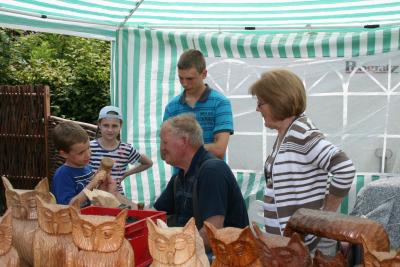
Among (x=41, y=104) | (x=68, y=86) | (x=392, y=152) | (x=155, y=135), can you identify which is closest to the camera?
(x=392, y=152)

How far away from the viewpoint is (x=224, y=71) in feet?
13.5

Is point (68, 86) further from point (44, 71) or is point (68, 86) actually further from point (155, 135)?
point (155, 135)

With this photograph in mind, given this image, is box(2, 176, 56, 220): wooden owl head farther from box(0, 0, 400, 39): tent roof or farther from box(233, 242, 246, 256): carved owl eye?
Answer: box(0, 0, 400, 39): tent roof

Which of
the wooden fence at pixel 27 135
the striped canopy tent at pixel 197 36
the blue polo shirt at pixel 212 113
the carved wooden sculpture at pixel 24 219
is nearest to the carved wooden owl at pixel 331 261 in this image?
the carved wooden sculpture at pixel 24 219

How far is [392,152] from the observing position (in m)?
3.72

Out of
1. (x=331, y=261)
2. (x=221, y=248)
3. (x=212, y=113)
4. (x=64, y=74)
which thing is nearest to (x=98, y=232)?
(x=221, y=248)

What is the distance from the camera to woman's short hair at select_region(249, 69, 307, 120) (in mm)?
2002

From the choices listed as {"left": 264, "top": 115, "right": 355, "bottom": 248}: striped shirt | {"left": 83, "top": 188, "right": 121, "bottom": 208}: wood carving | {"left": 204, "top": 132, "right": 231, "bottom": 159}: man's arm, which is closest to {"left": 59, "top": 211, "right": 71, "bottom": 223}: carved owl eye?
{"left": 83, "top": 188, "right": 121, "bottom": 208}: wood carving

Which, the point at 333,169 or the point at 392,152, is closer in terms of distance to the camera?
the point at 333,169

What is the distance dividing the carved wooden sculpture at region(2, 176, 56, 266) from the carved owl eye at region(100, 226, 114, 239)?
0.32 metres

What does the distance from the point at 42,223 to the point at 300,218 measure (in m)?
0.66

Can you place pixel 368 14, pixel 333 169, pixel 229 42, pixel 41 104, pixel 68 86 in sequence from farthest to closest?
1. pixel 68 86
2. pixel 41 104
3. pixel 229 42
4. pixel 368 14
5. pixel 333 169

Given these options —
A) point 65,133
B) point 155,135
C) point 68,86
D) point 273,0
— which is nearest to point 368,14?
point 273,0

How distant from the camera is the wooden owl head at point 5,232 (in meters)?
1.14
